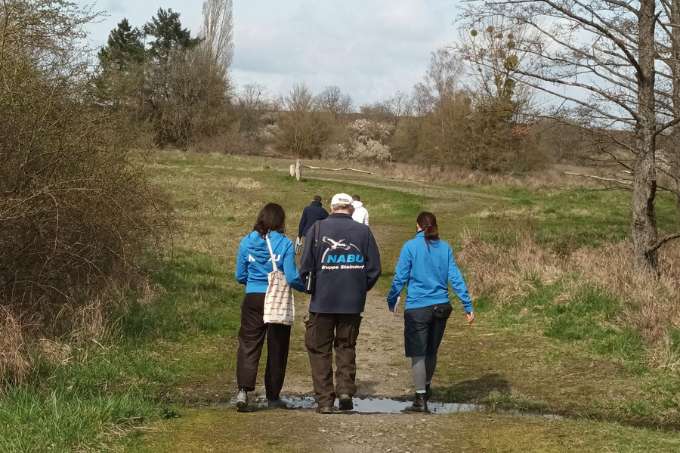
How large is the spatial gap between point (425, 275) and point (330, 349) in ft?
4.19

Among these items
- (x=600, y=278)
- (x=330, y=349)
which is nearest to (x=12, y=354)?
(x=330, y=349)

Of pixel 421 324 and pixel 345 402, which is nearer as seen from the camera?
pixel 345 402

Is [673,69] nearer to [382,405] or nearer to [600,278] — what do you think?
[600,278]

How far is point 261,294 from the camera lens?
769 centimetres

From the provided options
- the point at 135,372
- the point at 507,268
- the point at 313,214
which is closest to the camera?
the point at 135,372

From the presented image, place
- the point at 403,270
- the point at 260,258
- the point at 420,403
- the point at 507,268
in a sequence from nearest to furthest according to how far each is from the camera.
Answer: the point at 260,258
the point at 420,403
the point at 403,270
the point at 507,268

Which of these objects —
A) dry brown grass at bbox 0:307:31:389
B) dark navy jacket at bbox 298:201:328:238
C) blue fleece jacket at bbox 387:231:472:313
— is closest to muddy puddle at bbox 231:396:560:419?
blue fleece jacket at bbox 387:231:472:313

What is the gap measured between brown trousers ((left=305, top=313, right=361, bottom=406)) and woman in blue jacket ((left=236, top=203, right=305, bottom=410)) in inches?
15.7

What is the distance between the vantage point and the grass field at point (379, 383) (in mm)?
6102

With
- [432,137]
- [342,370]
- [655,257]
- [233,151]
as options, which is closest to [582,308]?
[655,257]

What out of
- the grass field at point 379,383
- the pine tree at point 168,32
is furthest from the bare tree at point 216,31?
the grass field at point 379,383

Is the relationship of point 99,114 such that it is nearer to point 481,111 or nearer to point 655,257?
point 655,257

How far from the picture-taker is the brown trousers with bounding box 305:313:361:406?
24.3ft

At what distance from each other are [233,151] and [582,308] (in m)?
47.1
